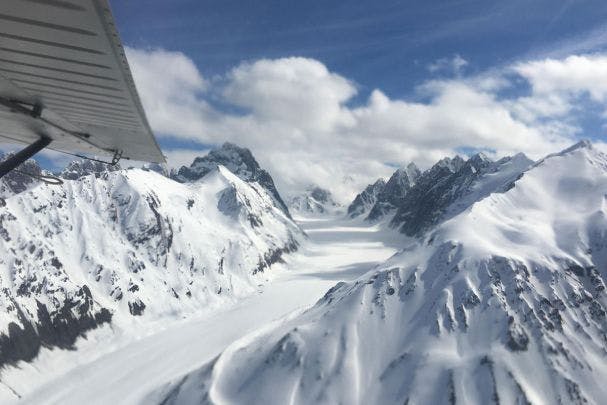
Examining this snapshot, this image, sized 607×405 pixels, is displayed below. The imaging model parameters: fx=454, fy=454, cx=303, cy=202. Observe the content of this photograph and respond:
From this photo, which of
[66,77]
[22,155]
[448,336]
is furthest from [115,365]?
[66,77]

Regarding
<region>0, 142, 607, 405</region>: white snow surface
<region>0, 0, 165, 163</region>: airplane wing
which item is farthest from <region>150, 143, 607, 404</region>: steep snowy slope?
<region>0, 0, 165, 163</region>: airplane wing

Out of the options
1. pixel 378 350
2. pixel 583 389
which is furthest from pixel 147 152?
pixel 583 389

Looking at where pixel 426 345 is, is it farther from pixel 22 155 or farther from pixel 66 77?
pixel 66 77

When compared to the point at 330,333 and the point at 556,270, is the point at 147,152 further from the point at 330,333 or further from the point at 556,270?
the point at 556,270

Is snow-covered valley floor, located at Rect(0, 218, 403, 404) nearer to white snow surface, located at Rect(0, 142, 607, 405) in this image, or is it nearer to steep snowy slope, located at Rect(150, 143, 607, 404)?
white snow surface, located at Rect(0, 142, 607, 405)

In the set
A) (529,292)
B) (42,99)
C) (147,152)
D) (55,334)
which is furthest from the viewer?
(55,334)
